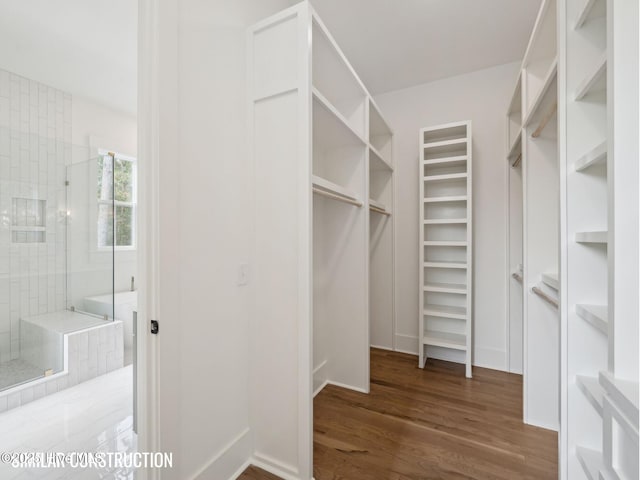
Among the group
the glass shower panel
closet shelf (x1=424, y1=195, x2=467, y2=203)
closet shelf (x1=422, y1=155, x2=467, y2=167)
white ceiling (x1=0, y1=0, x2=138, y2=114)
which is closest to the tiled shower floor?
the glass shower panel

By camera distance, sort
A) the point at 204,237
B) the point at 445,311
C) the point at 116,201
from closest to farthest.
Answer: the point at 204,237 → the point at 445,311 → the point at 116,201

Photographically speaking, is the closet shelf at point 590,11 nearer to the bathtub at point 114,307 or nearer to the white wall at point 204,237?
the white wall at point 204,237

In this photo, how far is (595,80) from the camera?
97 cm

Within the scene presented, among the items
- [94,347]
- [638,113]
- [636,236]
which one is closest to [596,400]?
[636,236]

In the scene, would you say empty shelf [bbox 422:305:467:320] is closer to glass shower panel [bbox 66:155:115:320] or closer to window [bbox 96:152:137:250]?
glass shower panel [bbox 66:155:115:320]

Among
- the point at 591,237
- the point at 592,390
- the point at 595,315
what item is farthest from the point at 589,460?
the point at 591,237

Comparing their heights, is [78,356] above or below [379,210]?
below

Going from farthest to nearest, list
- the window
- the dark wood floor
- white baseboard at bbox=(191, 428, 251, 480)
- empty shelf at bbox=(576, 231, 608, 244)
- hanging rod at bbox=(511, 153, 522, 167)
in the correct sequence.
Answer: the window → hanging rod at bbox=(511, 153, 522, 167) → the dark wood floor → white baseboard at bbox=(191, 428, 251, 480) → empty shelf at bbox=(576, 231, 608, 244)

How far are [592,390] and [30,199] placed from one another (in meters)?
4.18

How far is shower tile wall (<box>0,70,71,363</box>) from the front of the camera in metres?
2.48

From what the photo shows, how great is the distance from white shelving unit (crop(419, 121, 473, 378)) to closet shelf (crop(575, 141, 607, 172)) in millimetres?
1483

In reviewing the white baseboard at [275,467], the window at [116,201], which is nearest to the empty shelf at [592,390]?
the white baseboard at [275,467]

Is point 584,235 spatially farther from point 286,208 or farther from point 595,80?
point 286,208

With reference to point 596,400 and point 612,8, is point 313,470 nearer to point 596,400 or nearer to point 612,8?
point 596,400
